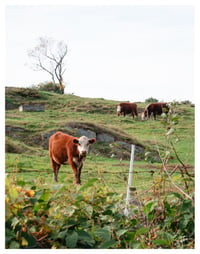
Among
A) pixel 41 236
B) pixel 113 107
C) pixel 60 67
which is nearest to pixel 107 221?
pixel 41 236

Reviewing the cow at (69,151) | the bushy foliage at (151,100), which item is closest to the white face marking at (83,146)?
the cow at (69,151)

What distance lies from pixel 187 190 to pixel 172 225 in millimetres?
207

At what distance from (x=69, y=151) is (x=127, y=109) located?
3.19 metres

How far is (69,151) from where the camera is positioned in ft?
17.0

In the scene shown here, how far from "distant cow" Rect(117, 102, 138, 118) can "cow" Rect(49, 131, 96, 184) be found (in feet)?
7.16

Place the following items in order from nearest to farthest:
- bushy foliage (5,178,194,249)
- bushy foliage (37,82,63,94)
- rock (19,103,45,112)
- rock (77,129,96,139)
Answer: bushy foliage (5,178,194,249) < bushy foliage (37,82,63,94) < rock (77,129,96,139) < rock (19,103,45,112)

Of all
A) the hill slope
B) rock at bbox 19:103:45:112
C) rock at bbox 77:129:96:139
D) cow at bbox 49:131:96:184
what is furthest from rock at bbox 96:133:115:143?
cow at bbox 49:131:96:184

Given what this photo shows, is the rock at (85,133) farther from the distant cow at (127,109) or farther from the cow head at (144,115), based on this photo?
the cow head at (144,115)

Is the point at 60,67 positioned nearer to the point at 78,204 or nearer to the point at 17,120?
the point at 17,120

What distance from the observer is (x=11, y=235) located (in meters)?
1.80

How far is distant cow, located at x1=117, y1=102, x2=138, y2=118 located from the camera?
768cm

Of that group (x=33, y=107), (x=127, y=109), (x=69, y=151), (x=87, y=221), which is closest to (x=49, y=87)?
(x=33, y=107)

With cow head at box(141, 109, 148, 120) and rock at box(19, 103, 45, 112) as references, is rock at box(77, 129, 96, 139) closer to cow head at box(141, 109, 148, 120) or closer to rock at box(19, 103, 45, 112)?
rock at box(19, 103, 45, 112)

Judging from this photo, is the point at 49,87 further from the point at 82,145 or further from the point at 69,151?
the point at 82,145
